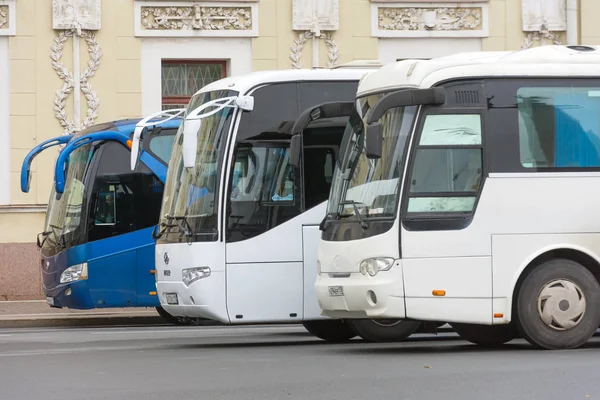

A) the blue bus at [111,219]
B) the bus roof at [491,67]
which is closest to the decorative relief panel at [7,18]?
the blue bus at [111,219]

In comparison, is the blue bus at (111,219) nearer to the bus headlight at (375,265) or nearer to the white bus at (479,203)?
the white bus at (479,203)

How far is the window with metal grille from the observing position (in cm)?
2723

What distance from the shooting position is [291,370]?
11773 mm

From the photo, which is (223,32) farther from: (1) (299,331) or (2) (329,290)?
(2) (329,290)

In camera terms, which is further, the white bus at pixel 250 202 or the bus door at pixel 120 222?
the bus door at pixel 120 222

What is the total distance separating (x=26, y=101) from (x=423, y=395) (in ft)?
58.6

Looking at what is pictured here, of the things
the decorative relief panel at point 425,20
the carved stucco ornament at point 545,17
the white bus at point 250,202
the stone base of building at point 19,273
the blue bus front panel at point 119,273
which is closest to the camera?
the white bus at point 250,202

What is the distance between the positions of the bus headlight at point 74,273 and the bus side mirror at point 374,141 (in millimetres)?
7710

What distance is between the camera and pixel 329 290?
1395cm

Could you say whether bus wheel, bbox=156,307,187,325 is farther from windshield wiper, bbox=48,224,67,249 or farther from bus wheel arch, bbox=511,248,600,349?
bus wheel arch, bbox=511,248,600,349

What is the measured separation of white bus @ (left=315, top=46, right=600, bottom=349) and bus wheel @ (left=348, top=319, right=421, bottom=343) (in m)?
1.34

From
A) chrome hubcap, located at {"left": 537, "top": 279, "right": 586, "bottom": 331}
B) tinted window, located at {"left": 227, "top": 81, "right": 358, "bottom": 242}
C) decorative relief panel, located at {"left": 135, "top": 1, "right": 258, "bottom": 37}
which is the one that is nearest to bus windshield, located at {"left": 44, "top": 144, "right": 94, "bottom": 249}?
tinted window, located at {"left": 227, "top": 81, "right": 358, "bottom": 242}

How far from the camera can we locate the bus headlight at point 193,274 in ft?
49.5

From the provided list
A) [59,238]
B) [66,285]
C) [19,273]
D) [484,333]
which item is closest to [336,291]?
[484,333]
